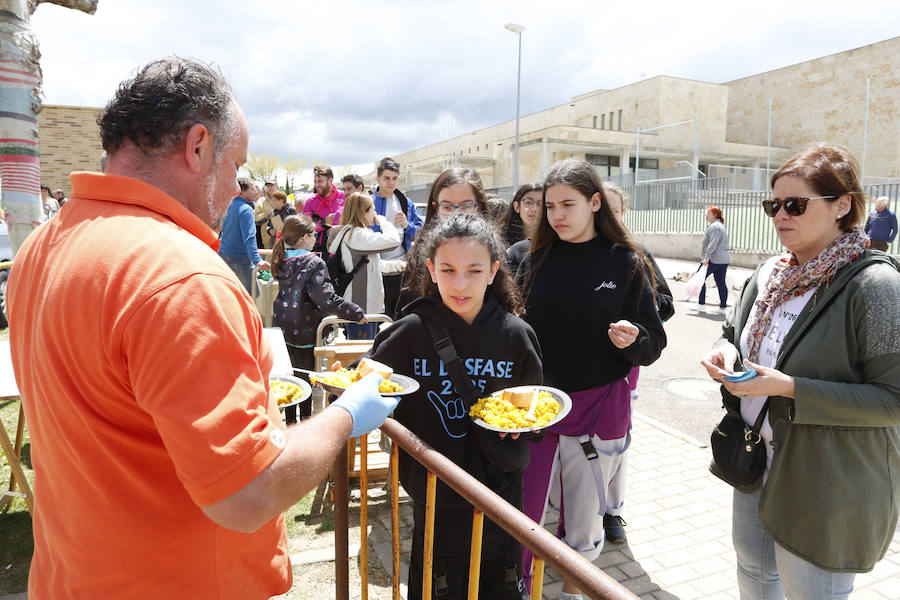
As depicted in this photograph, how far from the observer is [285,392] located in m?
2.41

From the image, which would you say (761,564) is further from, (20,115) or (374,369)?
(20,115)

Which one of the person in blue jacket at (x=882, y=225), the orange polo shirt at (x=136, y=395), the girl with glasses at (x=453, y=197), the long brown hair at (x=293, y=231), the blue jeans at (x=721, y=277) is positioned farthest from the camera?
the person in blue jacket at (x=882, y=225)

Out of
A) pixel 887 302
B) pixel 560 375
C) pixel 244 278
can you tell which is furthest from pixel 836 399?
pixel 244 278

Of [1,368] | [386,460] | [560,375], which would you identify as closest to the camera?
[560,375]

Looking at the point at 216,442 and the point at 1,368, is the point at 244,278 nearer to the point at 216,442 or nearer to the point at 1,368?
the point at 1,368

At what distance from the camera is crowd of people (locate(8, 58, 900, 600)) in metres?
1.09

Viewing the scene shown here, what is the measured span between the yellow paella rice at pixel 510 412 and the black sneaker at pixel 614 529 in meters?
1.76

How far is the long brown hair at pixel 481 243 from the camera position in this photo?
2.52 m

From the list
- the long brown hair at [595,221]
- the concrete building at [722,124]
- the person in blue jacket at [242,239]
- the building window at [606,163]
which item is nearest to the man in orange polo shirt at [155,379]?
the long brown hair at [595,221]

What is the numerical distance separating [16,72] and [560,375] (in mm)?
3900

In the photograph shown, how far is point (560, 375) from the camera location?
115 inches

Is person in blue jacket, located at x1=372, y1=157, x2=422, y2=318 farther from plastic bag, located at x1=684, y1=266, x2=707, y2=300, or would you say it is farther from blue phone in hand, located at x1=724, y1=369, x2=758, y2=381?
plastic bag, located at x1=684, y1=266, x2=707, y2=300

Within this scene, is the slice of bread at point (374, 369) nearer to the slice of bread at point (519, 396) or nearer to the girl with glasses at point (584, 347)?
the slice of bread at point (519, 396)

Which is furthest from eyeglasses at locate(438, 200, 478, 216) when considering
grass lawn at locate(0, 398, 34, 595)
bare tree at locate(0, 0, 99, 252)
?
grass lawn at locate(0, 398, 34, 595)
